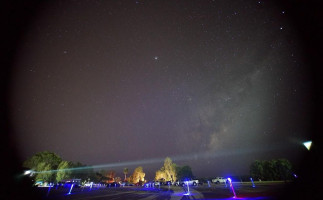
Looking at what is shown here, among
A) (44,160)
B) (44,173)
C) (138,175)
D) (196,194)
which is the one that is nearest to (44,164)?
(44,173)

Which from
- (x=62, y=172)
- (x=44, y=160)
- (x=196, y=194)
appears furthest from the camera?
(x=62, y=172)

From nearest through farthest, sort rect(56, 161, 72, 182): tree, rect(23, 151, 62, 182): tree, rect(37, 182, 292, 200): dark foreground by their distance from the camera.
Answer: rect(37, 182, 292, 200): dark foreground, rect(23, 151, 62, 182): tree, rect(56, 161, 72, 182): tree

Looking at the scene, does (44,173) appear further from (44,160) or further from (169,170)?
(169,170)

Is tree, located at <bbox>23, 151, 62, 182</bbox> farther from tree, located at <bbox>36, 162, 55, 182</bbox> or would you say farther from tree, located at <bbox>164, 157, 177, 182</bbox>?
tree, located at <bbox>164, 157, 177, 182</bbox>

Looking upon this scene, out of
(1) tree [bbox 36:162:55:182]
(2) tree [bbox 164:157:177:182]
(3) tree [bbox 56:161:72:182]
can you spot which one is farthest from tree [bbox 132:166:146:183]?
(1) tree [bbox 36:162:55:182]

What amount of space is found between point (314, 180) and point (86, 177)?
386ft

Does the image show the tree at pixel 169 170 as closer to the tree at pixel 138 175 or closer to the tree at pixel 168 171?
the tree at pixel 168 171

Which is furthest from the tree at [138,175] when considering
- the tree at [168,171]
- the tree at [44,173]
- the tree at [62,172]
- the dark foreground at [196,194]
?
the dark foreground at [196,194]

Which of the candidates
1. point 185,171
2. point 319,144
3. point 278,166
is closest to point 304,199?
point 319,144

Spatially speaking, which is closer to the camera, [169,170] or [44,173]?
[44,173]

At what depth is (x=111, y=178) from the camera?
523 feet

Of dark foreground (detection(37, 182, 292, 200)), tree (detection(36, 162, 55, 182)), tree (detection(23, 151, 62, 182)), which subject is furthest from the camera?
tree (detection(23, 151, 62, 182))

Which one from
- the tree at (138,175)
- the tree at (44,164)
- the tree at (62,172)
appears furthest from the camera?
the tree at (138,175)

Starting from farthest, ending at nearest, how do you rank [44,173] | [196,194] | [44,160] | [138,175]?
[138,175], [44,160], [44,173], [196,194]
